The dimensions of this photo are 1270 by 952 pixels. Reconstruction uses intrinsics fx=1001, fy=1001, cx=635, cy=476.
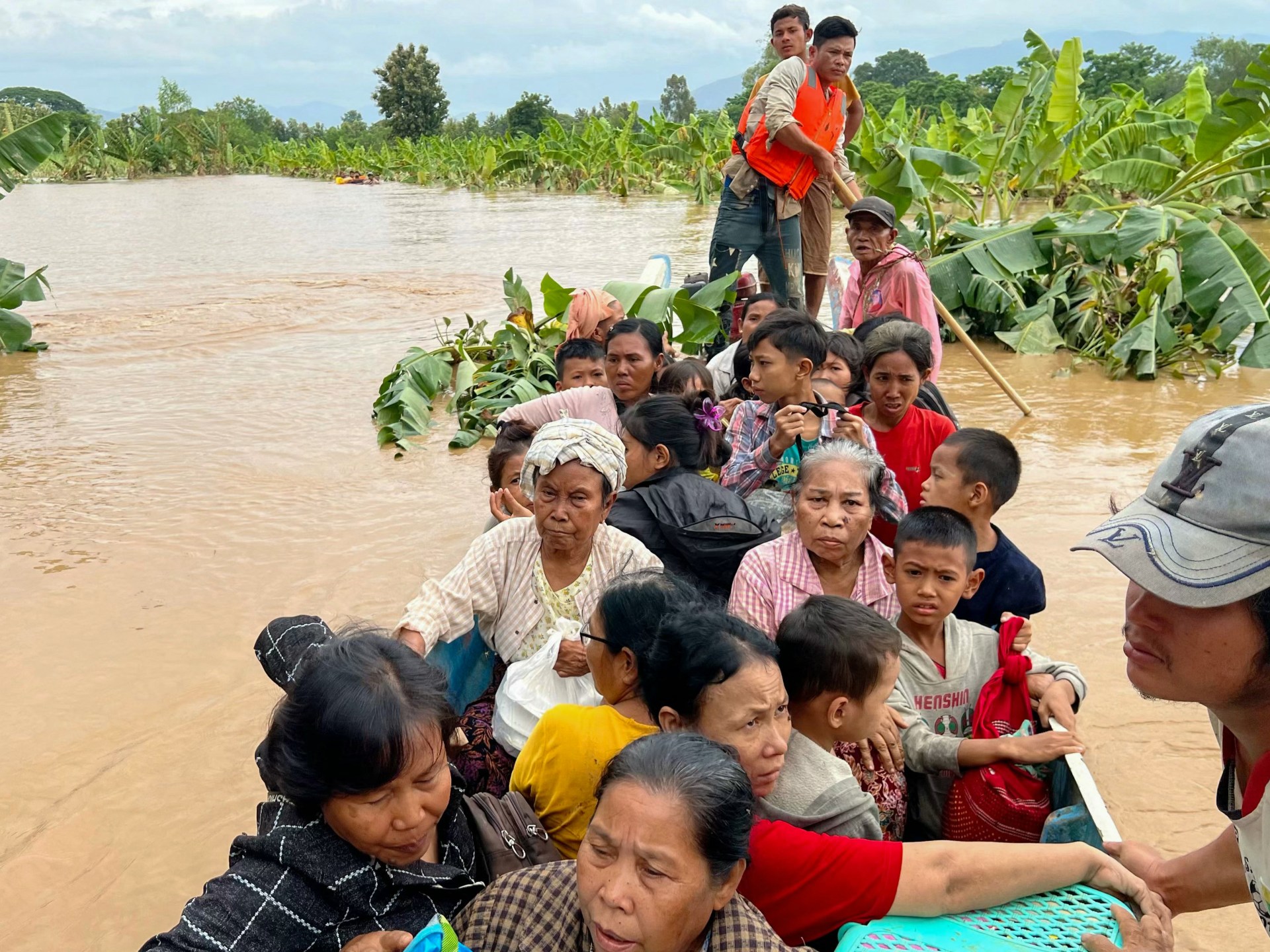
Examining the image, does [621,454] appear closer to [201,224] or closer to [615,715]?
[615,715]

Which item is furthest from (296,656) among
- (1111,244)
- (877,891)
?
(1111,244)

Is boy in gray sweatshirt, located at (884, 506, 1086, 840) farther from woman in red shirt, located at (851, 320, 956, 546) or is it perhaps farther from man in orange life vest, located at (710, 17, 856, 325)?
man in orange life vest, located at (710, 17, 856, 325)

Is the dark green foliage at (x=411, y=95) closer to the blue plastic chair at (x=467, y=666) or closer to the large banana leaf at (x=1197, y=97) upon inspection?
the large banana leaf at (x=1197, y=97)

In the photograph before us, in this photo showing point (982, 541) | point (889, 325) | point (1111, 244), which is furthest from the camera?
point (1111, 244)

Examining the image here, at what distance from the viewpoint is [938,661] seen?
2.57m

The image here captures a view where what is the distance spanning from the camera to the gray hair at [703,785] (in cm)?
145

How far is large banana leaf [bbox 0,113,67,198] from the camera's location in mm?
9125

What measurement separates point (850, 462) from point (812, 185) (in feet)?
14.2

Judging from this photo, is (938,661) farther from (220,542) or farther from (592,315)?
(220,542)

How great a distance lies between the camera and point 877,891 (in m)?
1.62

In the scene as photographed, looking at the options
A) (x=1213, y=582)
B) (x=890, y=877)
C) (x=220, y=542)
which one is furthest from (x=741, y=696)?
(x=220, y=542)

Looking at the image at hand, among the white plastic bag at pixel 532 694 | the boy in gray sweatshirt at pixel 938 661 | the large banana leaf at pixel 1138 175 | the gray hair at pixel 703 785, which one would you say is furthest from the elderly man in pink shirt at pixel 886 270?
the large banana leaf at pixel 1138 175

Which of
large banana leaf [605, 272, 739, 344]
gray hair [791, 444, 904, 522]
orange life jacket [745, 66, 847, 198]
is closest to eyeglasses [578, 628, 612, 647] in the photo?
gray hair [791, 444, 904, 522]

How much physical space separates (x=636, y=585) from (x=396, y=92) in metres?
46.8
